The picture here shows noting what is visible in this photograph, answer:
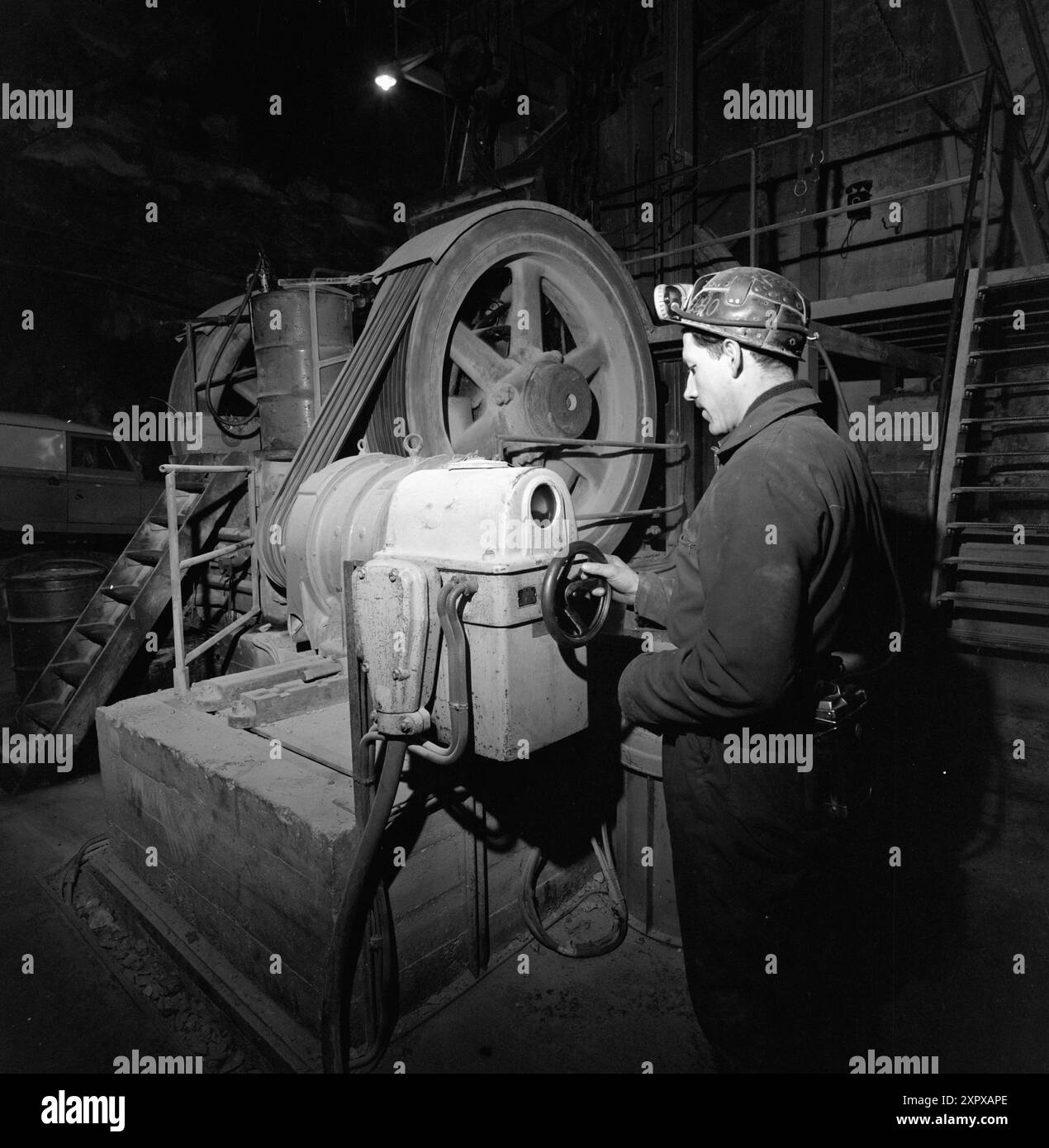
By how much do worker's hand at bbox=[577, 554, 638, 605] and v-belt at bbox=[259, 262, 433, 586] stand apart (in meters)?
2.36

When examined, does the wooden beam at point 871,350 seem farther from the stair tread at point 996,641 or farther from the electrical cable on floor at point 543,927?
the electrical cable on floor at point 543,927

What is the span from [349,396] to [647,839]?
119 inches

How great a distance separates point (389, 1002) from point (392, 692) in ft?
3.90

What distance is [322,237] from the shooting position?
11688 millimetres

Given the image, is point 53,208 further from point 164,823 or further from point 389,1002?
point 389,1002

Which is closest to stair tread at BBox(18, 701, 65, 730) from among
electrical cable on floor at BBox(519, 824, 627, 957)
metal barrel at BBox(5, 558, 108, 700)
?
metal barrel at BBox(5, 558, 108, 700)

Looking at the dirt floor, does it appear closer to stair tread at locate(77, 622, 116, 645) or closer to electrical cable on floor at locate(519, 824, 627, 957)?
electrical cable on floor at locate(519, 824, 627, 957)

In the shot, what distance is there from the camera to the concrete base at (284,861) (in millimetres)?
2254

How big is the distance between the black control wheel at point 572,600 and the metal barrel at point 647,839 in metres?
1.05

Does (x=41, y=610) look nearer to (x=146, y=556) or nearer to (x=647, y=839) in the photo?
(x=146, y=556)

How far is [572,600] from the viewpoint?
1.92 metres

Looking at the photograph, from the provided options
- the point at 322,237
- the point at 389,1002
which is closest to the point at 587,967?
the point at 389,1002

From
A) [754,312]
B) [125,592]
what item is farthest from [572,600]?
[125,592]

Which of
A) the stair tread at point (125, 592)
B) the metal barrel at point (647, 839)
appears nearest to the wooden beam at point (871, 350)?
the metal barrel at point (647, 839)
